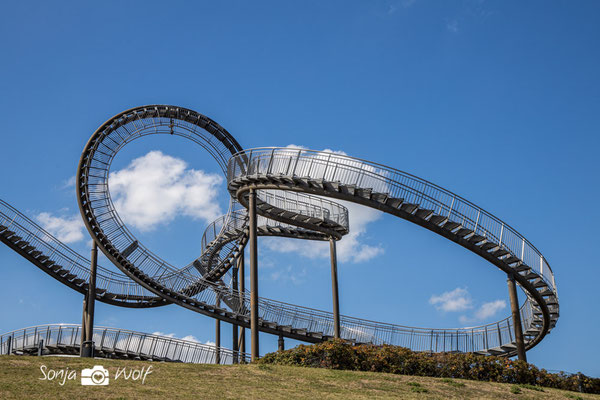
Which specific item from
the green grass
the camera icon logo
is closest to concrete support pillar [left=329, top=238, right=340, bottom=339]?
the green grass

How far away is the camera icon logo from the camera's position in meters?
17.5

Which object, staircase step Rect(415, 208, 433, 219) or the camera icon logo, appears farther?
staircase step Rect(415, 208, 433, 219)

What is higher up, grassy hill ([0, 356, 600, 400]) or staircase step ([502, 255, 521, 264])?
staircase step ([502, 255, 521, 264])

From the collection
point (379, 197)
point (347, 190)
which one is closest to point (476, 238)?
point (379, 197)

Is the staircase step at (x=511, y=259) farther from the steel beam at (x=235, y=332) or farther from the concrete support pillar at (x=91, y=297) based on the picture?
the concrete support pillar at (x=91, y=297)

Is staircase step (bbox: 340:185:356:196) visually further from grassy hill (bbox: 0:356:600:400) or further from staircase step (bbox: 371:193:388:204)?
grassy hill (bbox: 0:356:600:400)

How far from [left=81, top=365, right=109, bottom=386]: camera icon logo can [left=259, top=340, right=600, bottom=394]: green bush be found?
6239 mm

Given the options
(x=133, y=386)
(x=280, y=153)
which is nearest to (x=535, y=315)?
(x=280, y=153)

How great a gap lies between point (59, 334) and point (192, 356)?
7.16 meters

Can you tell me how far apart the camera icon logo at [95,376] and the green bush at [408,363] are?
20.5ft

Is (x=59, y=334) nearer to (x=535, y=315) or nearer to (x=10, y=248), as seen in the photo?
(x=10, y=248)

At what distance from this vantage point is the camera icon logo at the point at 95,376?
690 inches

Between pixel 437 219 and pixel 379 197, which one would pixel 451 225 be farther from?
pixel 379 197

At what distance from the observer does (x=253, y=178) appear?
29078mm
